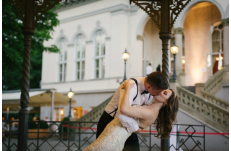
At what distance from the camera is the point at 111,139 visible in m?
3.71

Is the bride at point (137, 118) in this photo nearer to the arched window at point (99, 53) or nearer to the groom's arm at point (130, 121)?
the groom's arm at point (130, 121)

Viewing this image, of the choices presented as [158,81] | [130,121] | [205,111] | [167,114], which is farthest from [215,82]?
[130,121]

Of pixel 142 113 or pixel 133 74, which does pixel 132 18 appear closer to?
pixel 133 74

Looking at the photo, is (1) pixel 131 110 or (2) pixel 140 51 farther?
(2) pixel 140 51

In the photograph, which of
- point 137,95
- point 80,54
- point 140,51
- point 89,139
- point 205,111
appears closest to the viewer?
point 137,95

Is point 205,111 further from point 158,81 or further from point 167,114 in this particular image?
point 158,81

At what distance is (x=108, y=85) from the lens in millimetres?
26328

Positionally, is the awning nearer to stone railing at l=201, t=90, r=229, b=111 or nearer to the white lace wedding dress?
stone railing at l=201, t=90, r=229, b=111

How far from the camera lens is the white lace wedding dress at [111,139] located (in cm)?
369

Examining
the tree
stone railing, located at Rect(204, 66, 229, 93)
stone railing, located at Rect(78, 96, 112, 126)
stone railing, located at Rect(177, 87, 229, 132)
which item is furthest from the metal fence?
stone railing, located at Rect(204, 66, 229, 93)

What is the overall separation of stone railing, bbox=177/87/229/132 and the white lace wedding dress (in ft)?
40.2

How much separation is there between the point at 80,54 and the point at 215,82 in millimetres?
13917

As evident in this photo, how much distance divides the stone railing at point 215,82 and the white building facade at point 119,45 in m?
4.12

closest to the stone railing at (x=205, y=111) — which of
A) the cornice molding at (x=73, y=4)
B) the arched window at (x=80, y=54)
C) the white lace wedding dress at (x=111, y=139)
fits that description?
the white lace wedding dress at (x=111, y=139)
